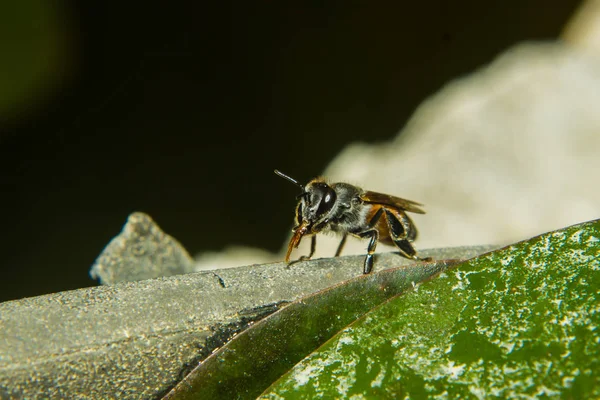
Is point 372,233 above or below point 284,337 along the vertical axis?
above

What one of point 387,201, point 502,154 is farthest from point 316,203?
point 502,154

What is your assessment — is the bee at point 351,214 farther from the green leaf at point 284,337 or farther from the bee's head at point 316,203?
the green leaf at point 284,337

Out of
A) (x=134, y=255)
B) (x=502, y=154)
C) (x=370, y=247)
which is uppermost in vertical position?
(x=502, y=154)

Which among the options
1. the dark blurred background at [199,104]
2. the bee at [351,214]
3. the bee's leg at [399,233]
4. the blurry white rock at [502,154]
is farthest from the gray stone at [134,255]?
the blurry white rock at [502,154]

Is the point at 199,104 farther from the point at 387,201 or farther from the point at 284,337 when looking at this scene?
the point at 284,337

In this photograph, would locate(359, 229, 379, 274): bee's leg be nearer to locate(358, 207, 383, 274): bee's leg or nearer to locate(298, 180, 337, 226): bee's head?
locate(358, 207, 383, 274): bee's leg

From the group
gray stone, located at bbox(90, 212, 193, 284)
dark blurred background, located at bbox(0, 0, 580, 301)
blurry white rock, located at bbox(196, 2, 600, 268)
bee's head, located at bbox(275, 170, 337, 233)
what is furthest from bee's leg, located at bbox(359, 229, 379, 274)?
dark blurred background, located at bbox(0, 0, 580, 301)

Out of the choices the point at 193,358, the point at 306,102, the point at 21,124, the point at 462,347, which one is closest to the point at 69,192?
the point at 21,124
